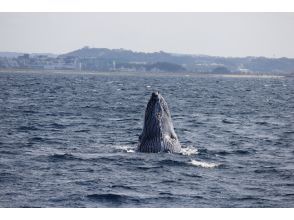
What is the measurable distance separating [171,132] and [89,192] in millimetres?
6625

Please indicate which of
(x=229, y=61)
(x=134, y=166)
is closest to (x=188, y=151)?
(x=134, y=166)

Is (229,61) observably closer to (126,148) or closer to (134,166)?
(126,148)

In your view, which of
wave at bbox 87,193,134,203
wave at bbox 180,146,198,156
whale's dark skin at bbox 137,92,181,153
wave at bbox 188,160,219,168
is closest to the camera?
wave at bbox 87,193,134,203

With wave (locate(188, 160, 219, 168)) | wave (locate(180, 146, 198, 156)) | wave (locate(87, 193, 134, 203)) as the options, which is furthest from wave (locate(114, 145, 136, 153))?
wave (locate(87, 193, 134, 203))

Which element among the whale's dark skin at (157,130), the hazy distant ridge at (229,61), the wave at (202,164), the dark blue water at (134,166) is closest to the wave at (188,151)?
the dark blue water at (134,166)

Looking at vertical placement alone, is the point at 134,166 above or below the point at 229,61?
below

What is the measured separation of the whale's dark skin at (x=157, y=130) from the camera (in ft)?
80.6

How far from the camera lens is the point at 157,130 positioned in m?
24.5

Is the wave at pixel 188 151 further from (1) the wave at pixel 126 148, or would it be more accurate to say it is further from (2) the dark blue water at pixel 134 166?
(1) the wave at pixel 126 148

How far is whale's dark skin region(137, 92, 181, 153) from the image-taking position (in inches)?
967

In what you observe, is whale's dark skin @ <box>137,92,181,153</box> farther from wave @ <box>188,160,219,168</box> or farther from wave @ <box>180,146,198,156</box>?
wave @ <box>188,160,219,168</box>

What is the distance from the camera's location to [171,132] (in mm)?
25109

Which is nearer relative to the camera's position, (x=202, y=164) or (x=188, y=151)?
(x=202, y=164)
